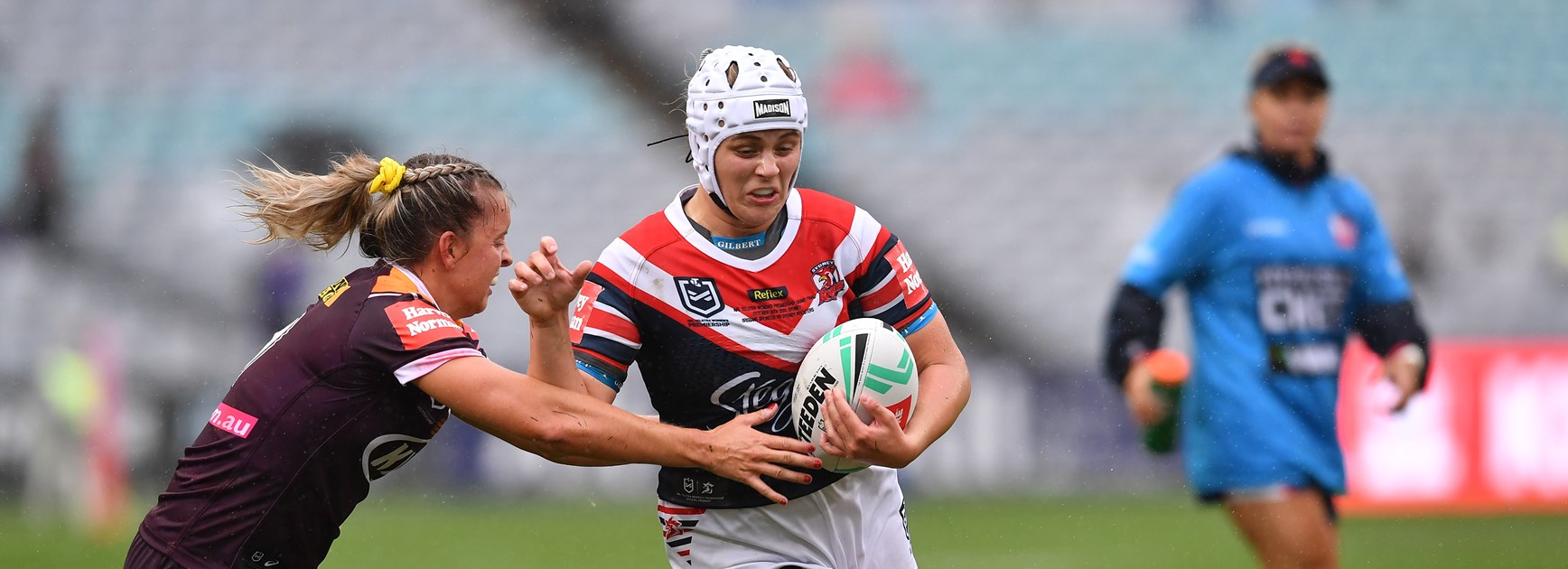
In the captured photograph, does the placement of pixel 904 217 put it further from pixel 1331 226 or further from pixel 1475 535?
pixel 1331 226

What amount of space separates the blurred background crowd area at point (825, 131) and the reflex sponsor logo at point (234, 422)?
929cm

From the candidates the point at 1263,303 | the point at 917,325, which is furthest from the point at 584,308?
the point at 1263,303

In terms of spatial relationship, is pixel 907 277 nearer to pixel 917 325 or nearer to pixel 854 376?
pixel 917 325

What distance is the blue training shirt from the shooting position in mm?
5320

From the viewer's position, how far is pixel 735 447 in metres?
3.54

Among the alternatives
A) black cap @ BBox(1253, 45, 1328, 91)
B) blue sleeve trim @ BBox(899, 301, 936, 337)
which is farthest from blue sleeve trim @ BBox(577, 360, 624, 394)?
black cap @ BBox(1253, 45, 1328, 91)

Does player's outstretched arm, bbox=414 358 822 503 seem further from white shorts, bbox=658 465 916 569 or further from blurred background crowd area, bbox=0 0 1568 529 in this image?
blurred background crowd area, bbox=0 0 1568 529

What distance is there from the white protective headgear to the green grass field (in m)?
5.12

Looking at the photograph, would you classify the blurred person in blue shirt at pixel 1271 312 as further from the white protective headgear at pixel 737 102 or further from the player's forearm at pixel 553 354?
the player's forearm at pixel 553 354

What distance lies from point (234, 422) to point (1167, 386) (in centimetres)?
Answer: 321

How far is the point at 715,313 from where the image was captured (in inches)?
155

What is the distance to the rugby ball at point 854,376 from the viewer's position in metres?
3.72

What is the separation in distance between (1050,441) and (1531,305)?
4.97m

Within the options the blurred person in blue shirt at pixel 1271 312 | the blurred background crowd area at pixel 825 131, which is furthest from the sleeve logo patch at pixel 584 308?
the blurred background crowd area at pixel 825 131
